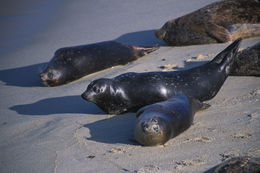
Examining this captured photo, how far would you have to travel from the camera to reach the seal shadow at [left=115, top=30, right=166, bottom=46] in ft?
25.4

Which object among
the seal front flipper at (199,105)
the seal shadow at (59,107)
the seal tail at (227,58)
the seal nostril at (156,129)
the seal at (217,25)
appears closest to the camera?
the seal nostril at (156,129)

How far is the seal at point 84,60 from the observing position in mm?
6516

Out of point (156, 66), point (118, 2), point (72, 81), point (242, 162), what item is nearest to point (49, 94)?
point (72, 81)

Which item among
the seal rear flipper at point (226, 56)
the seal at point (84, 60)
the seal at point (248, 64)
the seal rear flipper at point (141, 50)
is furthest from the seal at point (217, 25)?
the seal rear flipper at point (226, 56)

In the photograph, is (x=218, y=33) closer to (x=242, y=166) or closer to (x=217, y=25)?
(x=217, y=25)

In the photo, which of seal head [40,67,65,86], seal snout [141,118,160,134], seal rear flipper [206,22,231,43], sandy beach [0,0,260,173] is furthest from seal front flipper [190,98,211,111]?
seal head [40,67,65,86]

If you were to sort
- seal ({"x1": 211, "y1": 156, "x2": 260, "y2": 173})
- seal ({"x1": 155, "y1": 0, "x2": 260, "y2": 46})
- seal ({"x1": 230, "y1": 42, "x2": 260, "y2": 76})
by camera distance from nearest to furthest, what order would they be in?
1. seal ({"x1": 211, "y1": 156, "x2": 260, "y2": 173})
2. seal ({"x1": 230, "y1": 42, "x2": 260, "y2": 76})
3. seal ({"x1": 155, "y1": 0, "x2": 260, "y2": 46})

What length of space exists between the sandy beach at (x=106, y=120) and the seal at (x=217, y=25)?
0.69 feet

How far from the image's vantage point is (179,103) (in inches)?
162

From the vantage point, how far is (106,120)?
4590 mm

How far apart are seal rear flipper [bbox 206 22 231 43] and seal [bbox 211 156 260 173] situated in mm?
4477

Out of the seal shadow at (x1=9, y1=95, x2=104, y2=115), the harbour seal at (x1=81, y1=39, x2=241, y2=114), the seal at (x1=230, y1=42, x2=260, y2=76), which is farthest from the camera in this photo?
the seal at (x1=230, y1=42, x2=260, y2=76)

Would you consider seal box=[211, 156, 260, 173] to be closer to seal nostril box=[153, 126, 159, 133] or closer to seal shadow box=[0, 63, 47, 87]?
seal nostril box=[153, 126, 159, 133]

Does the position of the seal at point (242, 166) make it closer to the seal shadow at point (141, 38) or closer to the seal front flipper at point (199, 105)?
the seal front flipper at point (199, 105)
